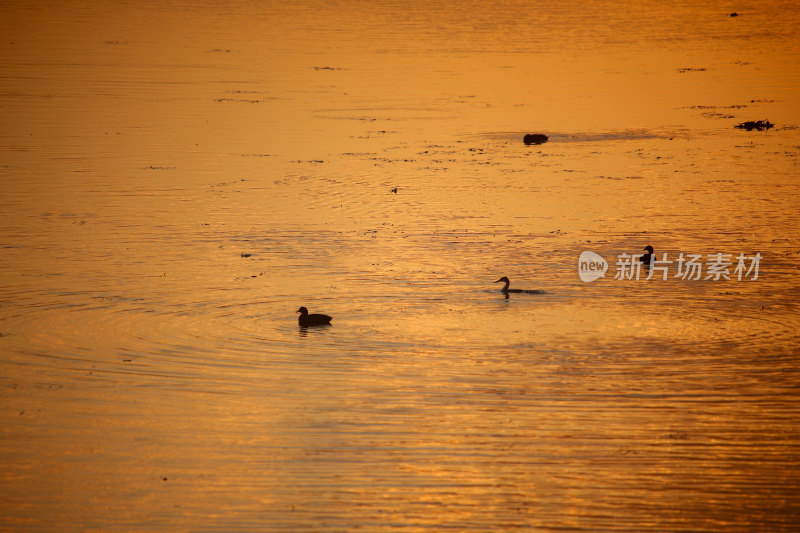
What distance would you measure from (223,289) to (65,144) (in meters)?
13.4

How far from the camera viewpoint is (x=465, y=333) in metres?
16.5

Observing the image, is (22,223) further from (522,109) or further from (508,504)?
(522,109)

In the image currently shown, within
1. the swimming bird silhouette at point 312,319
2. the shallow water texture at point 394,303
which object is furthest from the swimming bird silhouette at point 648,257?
the swimming bird silhouette at point 312,319

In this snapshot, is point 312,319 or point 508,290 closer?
point 312,319

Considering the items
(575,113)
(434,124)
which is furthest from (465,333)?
(575,113)
